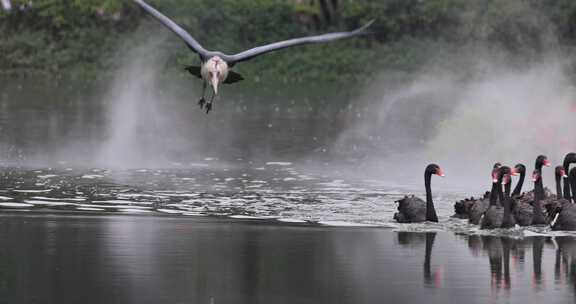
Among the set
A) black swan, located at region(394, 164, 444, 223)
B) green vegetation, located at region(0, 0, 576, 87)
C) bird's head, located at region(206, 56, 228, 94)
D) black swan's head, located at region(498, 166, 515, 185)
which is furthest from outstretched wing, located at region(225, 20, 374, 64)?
green vegetation, located at region(0, 0, 576, 87)

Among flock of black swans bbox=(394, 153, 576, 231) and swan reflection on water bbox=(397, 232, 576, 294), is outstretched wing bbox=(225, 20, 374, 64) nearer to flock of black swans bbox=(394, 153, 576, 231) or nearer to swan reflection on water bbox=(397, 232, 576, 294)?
flock of black swans bbox=(394, 153, 576, 231)

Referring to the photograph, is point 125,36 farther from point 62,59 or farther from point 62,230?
point 62,230

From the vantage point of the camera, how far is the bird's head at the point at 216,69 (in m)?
24.7

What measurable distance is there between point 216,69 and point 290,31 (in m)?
33.7

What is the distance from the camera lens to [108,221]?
2233cm

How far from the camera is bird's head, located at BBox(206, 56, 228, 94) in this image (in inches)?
974

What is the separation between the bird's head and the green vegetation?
28.7 meters

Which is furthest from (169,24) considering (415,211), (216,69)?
(415,211)

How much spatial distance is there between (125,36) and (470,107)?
2416 cm

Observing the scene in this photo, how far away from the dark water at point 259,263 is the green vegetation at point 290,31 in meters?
32.0

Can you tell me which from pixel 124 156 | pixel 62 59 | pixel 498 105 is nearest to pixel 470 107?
pixel 498 105

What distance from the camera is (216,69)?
24.8 m

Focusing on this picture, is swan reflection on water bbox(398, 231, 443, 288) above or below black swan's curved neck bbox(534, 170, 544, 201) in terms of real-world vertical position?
below

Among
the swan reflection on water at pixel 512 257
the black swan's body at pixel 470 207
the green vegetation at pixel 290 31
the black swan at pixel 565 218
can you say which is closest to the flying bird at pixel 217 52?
the black swan's body at pixel 470 207
